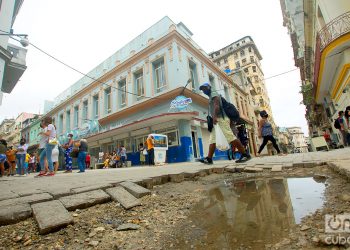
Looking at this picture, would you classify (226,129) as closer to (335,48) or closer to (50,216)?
(50,216)

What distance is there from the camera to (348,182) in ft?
5.96

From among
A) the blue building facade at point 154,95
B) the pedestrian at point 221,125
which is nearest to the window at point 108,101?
the blue building facade at point 154,95

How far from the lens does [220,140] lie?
4.75 meters

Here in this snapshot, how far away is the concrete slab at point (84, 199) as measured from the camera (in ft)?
5.56

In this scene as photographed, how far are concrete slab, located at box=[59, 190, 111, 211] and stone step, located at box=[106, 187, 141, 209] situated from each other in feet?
0.29

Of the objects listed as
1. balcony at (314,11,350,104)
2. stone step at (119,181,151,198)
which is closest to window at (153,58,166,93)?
balcony at (314,11,350,104)

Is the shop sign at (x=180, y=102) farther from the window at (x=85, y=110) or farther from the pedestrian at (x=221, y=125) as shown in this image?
the window at (x=85, y=110)

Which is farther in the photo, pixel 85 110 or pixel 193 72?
pixel 85 110

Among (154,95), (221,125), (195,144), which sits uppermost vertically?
(154,95)

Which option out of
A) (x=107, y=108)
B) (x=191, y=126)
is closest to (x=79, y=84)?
(x=107, y=108)

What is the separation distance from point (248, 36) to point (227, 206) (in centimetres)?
5359

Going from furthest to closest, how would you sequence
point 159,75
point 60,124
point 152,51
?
point 60,124
point 152,51
point 159,75

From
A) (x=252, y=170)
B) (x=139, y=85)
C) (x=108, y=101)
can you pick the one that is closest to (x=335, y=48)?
(x=252, y=170)

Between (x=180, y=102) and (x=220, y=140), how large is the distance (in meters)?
8.02
